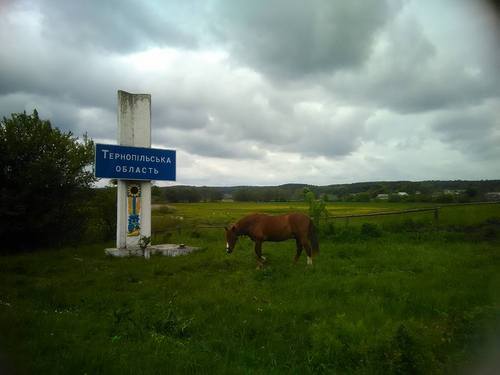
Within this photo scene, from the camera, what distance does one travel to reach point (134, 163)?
14.3m

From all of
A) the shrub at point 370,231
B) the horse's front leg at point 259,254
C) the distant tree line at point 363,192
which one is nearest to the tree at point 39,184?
the distant tree line at point 363,192

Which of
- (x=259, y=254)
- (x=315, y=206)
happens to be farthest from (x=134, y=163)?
(x=315, y=206)

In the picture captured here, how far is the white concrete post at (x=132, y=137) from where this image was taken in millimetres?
14305

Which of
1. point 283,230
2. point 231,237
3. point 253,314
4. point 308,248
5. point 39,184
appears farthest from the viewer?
point 39,184

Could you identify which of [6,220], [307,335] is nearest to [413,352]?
[307,335]

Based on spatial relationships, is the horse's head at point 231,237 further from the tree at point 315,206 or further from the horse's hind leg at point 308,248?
the tree at point 315,206

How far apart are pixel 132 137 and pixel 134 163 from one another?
3.47ft

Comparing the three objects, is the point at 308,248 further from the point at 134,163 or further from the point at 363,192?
the point at 363,192

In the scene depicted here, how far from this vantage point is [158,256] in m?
13.7

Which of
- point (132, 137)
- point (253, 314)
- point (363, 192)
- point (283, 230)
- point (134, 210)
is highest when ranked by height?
point (132, 137)

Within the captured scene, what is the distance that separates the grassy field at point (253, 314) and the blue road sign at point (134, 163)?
10.5 feet

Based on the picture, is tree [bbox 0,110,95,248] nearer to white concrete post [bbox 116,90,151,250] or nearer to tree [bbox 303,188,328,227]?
white concrete post [bbox 116,90,151,250]

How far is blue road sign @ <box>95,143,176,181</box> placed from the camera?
13719mm

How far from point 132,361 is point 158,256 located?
9.48 m
